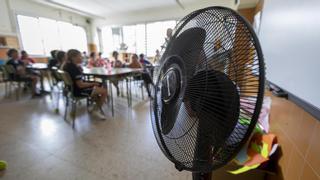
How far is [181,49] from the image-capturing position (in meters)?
0.61

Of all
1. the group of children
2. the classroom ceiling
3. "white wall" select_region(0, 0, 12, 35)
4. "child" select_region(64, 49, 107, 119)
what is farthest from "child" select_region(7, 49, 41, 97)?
the classroom ceiling

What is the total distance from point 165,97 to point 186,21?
11.8 inches

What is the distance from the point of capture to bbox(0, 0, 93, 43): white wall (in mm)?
5716

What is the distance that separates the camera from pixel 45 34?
7.19 m

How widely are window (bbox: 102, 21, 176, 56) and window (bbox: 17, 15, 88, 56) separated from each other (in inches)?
59.2

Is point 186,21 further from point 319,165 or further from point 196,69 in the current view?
point 319,165

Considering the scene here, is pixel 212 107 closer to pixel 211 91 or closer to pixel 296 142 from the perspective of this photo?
pixel 211 91

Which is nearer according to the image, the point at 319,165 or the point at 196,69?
the point at 196,69

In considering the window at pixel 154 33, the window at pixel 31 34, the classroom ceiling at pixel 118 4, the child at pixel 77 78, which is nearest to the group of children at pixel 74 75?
the child at pixel 77 78

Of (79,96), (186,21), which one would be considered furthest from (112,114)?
(186,21)

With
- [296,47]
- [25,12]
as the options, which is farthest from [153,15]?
[296,47]

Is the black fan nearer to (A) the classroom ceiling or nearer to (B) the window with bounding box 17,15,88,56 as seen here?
(A) the classroom ceiling

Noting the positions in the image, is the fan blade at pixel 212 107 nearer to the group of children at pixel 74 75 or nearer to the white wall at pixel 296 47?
the white wall at pixel 296 47

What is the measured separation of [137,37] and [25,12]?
4.51 metres
